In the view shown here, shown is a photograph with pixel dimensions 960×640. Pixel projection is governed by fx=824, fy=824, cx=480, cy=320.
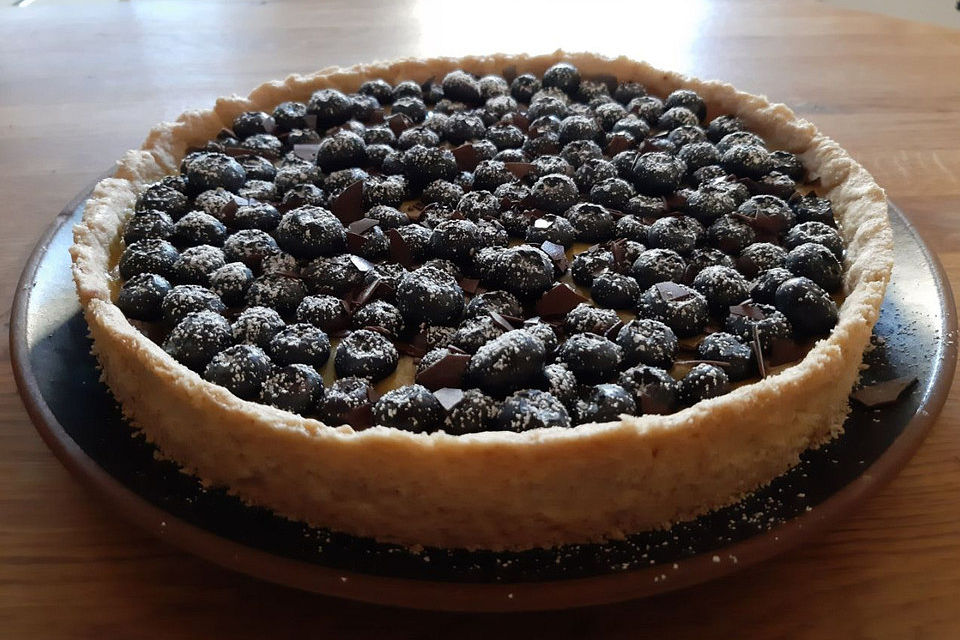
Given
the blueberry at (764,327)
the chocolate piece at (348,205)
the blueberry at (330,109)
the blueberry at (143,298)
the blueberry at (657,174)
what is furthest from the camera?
the blueberry at (330,109)

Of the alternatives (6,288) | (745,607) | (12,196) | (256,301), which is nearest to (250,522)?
(256,301)

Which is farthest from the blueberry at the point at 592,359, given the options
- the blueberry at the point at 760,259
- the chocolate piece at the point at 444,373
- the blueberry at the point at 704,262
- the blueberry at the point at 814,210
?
the blueberry at the point at 814,210

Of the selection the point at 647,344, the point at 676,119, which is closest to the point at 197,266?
the point at 647,344

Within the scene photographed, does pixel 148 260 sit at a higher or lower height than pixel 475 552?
higher

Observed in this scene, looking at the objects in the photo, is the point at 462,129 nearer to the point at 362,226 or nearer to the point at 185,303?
the point at 362,226

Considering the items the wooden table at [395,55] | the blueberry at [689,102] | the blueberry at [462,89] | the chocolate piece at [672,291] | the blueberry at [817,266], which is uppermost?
the blueberry at [689,102]

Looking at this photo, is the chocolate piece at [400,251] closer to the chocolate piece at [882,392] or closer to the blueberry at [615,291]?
the blueberry at [615,291]
